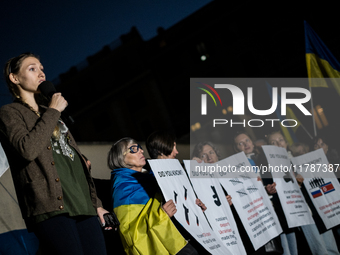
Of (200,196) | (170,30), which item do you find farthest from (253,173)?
(170,30)

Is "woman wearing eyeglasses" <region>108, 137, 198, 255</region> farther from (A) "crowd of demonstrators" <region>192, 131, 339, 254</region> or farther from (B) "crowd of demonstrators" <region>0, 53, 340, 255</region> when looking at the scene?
(A) "crowd of demonstrators" <region>192, 131, 339, 254</region>

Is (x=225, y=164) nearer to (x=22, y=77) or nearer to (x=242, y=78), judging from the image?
(x=22, y=77)

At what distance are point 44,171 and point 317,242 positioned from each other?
155 inches

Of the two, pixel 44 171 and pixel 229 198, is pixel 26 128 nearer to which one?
pixel 44 171

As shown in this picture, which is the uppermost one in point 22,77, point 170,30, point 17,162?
point 170,30

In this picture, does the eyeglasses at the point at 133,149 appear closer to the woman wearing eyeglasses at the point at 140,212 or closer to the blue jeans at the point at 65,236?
the woman wearing eyeglasses at the point at 140,212

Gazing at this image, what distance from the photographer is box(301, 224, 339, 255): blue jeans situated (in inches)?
171

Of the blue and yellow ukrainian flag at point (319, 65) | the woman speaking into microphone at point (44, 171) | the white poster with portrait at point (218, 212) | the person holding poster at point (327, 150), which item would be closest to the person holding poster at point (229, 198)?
the white poster with portrait at point (218, 212)

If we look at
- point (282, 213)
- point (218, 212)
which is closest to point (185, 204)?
point (218, 212)

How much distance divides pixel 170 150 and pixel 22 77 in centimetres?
207

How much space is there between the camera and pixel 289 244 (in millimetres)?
4332

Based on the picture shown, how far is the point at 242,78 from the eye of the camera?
971 inches

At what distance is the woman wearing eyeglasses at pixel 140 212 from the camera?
2.57m

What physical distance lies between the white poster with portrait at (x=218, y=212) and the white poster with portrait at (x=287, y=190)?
1.08 metres
